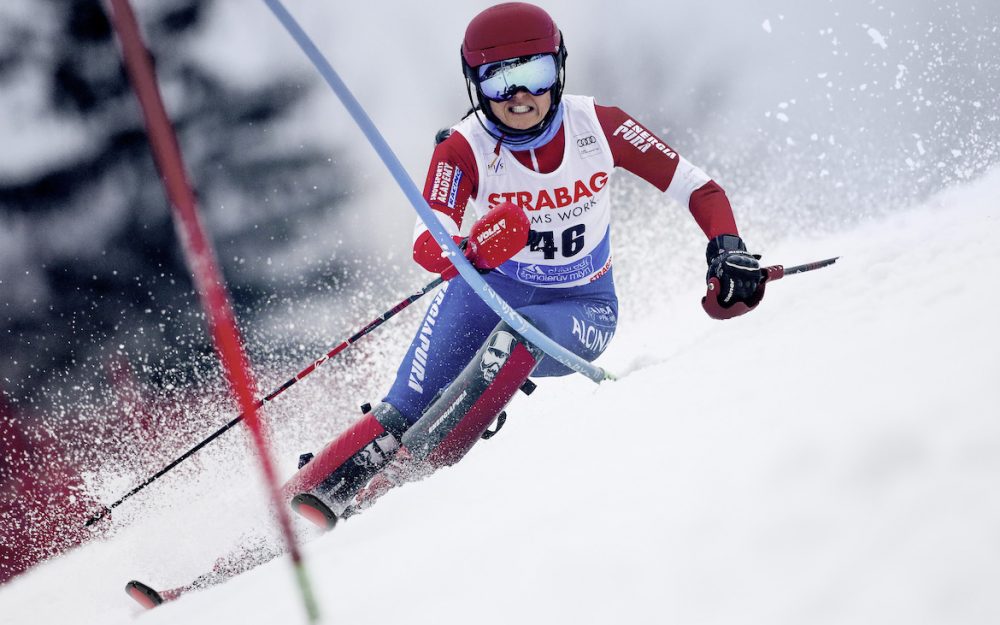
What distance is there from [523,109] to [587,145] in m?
0.32

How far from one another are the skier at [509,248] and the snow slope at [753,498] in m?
0.32

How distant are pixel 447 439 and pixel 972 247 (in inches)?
65.5

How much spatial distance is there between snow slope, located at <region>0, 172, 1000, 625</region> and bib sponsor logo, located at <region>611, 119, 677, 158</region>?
88 cm

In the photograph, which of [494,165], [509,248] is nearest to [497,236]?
[509,248]

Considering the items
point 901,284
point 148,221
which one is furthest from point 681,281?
point 148,221

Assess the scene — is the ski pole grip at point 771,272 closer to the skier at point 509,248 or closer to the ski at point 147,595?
the skier at point 509,248

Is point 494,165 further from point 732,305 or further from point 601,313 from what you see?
point 732,305

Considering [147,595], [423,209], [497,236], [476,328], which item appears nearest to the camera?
[423,209]

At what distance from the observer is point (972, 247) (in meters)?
1.73

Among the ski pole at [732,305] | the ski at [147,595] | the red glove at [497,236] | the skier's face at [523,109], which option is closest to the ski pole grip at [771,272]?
the ski pole at [732,305]

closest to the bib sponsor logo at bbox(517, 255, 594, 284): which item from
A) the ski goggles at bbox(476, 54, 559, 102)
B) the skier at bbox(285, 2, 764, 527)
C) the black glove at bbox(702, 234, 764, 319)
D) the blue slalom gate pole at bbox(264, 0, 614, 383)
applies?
the skier at bbox(285, 2, 764, 527)

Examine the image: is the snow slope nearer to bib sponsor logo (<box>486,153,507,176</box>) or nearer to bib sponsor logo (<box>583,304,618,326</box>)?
bib sponsor logo (<box>583,304,618,326</box>)

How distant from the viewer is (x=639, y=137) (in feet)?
8.68

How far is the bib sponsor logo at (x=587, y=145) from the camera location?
2609mm
